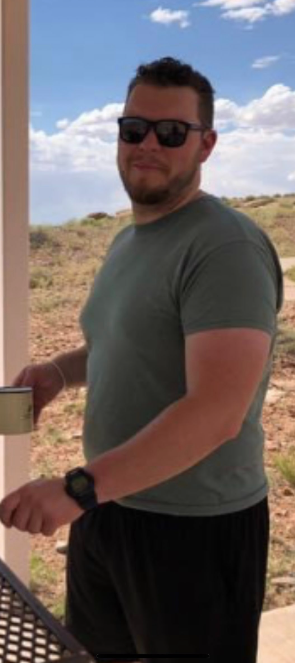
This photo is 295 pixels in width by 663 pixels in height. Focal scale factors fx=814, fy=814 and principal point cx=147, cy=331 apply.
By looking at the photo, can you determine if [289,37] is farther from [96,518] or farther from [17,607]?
[17,607]

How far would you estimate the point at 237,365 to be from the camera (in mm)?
1116

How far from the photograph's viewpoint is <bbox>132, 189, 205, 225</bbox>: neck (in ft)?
4.54

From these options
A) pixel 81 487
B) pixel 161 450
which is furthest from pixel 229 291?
pixel 81 487

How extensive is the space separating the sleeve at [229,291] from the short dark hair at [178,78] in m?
0.31

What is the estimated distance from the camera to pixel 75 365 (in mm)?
1658

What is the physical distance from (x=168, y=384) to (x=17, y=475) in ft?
4.04

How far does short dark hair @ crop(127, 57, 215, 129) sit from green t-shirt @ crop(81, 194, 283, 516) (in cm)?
17

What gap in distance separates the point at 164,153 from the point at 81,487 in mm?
606

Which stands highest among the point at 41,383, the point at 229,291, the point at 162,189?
the point at 162,189

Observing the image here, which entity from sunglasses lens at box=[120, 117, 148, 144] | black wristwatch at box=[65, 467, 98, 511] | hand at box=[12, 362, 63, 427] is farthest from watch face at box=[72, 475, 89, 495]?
sunglasses lens at box=[120, 117, 148, 144]

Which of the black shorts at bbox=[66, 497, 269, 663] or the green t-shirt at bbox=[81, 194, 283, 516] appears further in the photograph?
the black shorts at bbox=[66, 497, 269, 663]

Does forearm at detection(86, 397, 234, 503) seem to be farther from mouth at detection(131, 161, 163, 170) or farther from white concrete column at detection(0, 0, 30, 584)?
white concrete column at detection(0, 0, 30, 584)

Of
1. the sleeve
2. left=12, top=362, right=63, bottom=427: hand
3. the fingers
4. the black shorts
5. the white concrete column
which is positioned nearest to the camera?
the fingers

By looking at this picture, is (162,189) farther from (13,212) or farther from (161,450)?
(13,212)
